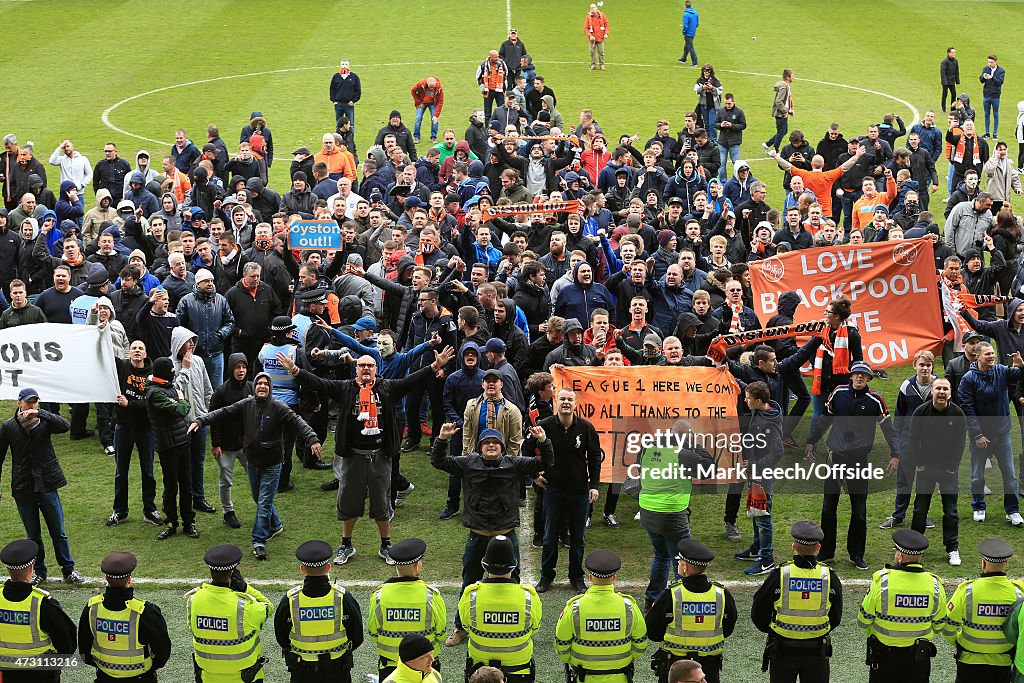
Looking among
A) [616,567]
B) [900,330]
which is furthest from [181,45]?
[616,567]

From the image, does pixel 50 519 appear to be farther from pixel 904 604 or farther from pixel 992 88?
pixel 992 88

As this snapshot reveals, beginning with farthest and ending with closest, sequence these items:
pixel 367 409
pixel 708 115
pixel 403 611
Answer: pixel 708 115 → pixel 367 409 → pixel 403 611

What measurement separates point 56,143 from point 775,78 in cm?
1946

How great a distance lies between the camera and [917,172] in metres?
23.9

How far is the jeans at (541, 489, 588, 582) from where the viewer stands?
11922 mm

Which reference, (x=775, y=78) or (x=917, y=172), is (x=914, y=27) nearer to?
(x=775, y=78)

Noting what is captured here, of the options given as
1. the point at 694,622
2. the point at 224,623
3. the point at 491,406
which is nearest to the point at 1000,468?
the point at 491,406

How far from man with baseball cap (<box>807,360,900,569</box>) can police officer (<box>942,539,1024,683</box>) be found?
282cm

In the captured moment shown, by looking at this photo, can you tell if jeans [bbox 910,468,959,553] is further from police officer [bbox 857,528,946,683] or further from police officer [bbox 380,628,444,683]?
police officer [bbox 380,628,444,683]

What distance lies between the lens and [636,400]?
13266 mm

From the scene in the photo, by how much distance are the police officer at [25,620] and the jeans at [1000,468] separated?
869 centimetres

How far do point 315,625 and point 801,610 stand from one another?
346 cm

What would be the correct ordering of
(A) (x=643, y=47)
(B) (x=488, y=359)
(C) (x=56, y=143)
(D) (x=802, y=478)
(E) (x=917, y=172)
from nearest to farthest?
1. (B) (x=488, y=359)
2. (D) (x=802, y=478)
3. (E) (x=917, y=172)
4. (C) (x=56, y=143)
5. (A) (x=643, y=47)

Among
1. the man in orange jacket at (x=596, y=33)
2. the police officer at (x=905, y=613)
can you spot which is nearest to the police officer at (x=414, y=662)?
the police officer at (x=905, y=613)
